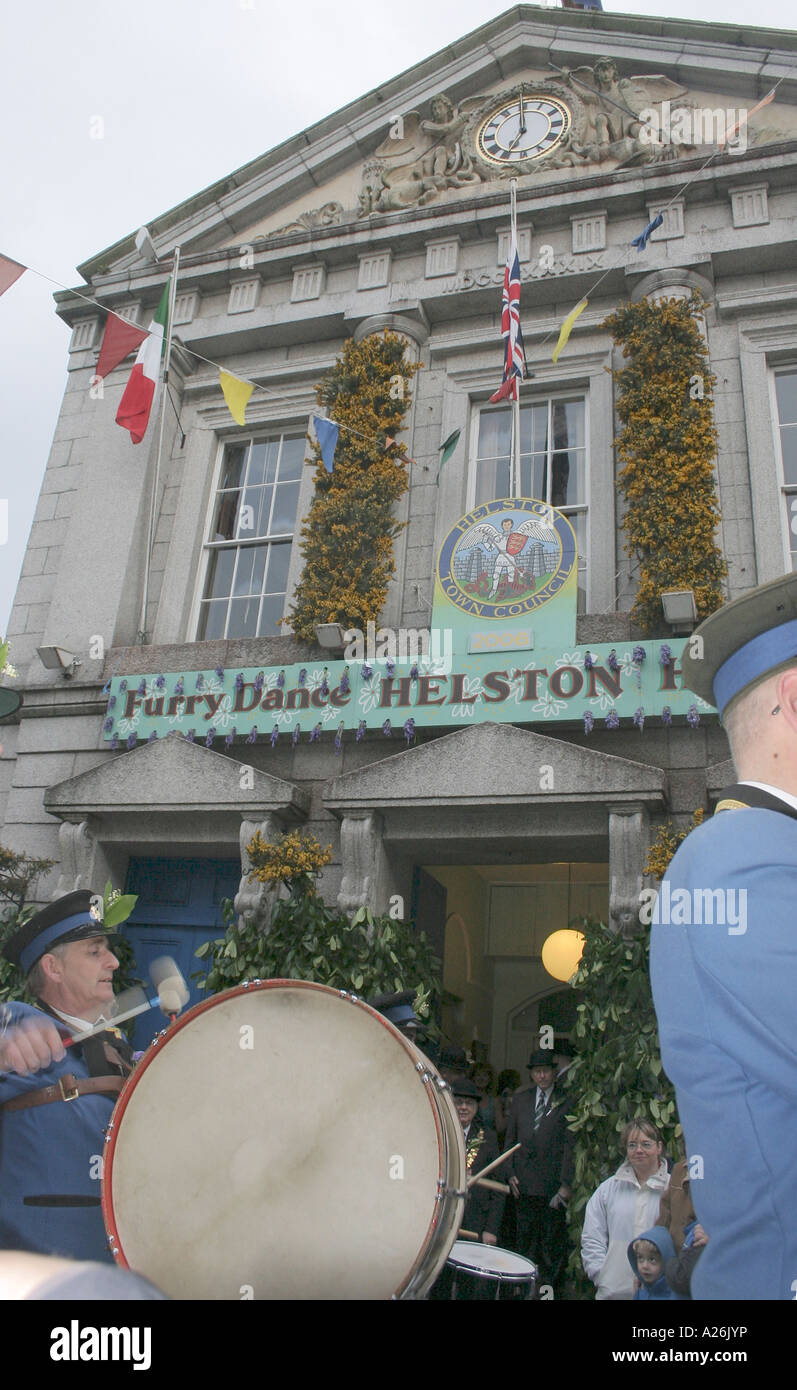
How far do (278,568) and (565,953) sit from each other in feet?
14.7

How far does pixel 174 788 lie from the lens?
7551 millimetres

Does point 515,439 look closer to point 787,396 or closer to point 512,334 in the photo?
point 512,334

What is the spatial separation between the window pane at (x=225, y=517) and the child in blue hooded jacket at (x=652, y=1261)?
713 centimetres

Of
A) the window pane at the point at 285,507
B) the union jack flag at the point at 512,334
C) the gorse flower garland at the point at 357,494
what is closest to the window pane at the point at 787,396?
the union jack flag at the point at 512,334

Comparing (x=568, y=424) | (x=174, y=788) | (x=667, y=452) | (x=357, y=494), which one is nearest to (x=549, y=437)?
(x=568, y=424)

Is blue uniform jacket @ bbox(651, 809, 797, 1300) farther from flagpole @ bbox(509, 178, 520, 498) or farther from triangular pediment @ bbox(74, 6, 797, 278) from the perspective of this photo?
triangular pediment @ bbox(74, 6, 797, 278)

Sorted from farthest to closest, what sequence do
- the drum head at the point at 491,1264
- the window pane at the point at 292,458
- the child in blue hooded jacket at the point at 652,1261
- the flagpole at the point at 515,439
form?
1. the window pane at the point at 292,458
2. the flagpole at the point at 515,439
3. the drum head at the point at 491,1264
4. the child in blue hooded jacket at the point at 652,1261

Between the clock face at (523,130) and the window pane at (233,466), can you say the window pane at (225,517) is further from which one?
the clock face at (523,130)

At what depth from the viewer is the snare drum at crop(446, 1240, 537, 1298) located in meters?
4.30

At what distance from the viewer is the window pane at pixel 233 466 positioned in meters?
9.77

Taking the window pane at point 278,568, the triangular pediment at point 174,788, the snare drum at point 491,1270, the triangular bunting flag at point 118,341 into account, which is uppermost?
the triangular bunting flag at point 118,341
